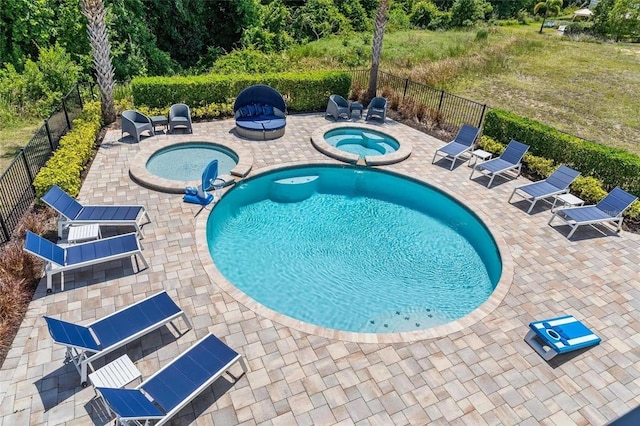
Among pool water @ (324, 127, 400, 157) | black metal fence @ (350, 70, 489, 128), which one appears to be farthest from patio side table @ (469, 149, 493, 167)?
pool water @ (324, 127, 400, 157)

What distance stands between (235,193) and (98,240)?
4574 millimetres

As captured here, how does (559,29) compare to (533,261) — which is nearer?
(533,261)

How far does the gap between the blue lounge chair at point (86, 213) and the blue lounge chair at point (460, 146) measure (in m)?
10.7

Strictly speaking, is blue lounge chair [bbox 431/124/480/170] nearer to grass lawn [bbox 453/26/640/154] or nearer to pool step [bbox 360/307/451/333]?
pool step [bbox 360/307/451/333]

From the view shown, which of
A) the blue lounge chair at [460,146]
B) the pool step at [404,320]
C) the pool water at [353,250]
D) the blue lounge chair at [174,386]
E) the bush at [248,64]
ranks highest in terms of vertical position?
the bush at [248,64]

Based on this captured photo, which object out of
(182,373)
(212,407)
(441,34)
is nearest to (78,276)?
(182,373)

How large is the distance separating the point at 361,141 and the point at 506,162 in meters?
5.86

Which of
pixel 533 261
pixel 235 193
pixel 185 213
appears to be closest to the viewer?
pixel 533 261

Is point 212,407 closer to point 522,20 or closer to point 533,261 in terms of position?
point 533,261

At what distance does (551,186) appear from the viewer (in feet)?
43.5

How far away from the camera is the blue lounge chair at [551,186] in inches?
505

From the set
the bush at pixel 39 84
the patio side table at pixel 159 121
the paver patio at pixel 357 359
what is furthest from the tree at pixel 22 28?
the paver patio at pixel 357 359

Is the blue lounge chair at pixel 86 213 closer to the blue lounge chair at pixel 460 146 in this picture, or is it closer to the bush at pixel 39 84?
the bush at pixel 39 84

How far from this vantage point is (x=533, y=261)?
10.7 m
